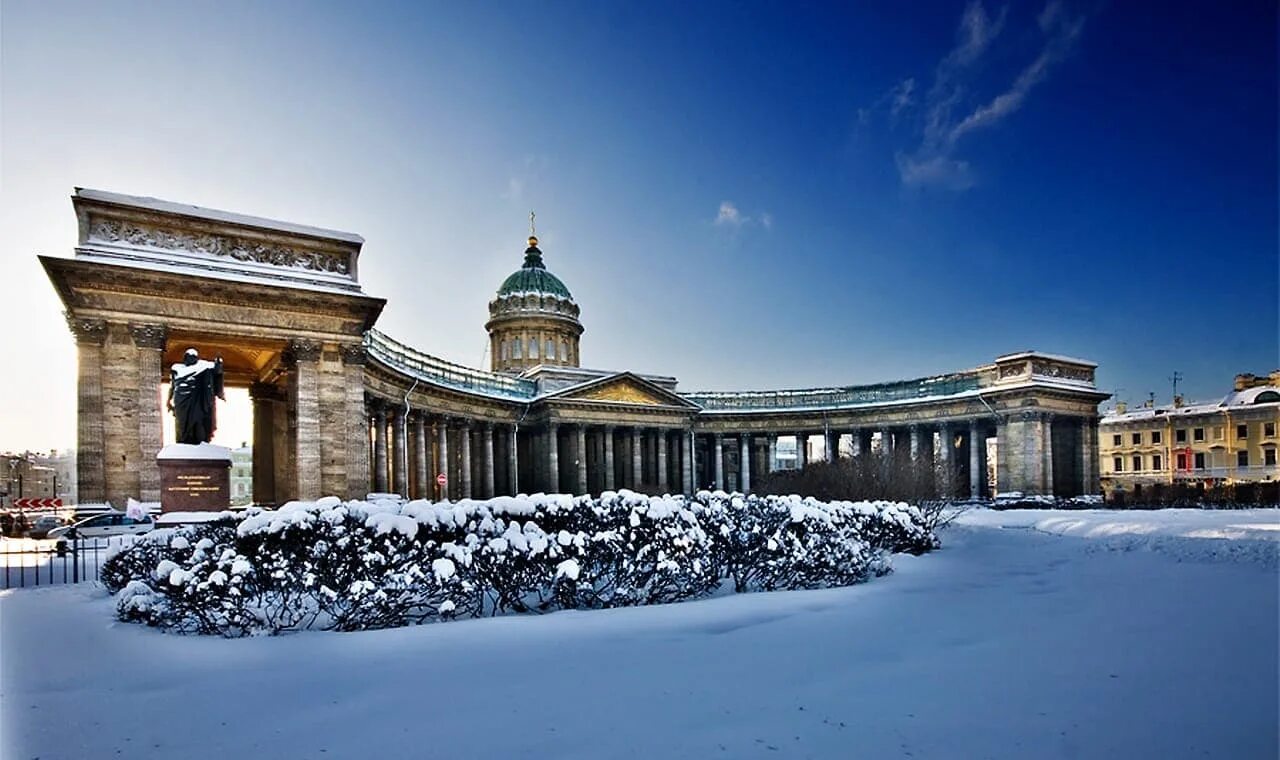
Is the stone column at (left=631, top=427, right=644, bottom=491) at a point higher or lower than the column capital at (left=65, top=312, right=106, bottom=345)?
lower

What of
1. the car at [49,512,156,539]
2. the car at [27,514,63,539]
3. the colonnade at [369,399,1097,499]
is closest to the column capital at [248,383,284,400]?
the colonnade at [369,399,1097,499]

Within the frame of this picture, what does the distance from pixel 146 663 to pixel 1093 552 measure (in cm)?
2193

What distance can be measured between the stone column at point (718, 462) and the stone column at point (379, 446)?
32768 mm

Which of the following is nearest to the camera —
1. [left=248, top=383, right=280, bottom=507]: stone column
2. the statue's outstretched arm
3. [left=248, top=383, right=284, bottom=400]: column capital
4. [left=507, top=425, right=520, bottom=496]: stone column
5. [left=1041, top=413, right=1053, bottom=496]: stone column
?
the statue's outstretched arm

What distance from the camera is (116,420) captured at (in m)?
23.0

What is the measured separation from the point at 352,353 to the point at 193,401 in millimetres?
10630

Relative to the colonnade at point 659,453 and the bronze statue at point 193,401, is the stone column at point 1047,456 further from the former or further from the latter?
the bronze statue at point 193,401

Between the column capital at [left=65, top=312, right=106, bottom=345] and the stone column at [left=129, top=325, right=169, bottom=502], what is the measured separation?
81 cm

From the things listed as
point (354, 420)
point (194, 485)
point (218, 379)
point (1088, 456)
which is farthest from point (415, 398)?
point (1088, 456)

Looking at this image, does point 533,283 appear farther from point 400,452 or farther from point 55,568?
point 55,568

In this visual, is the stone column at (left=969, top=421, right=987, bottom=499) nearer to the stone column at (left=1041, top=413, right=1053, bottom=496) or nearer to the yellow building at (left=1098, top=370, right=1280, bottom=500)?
the stone column at (left=1041, top=413, right=1053, bottom=496)

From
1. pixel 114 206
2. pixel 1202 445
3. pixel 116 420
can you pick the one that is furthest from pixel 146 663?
pixel 1202 445

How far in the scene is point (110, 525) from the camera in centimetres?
2039

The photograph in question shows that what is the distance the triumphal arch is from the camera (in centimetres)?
2312
